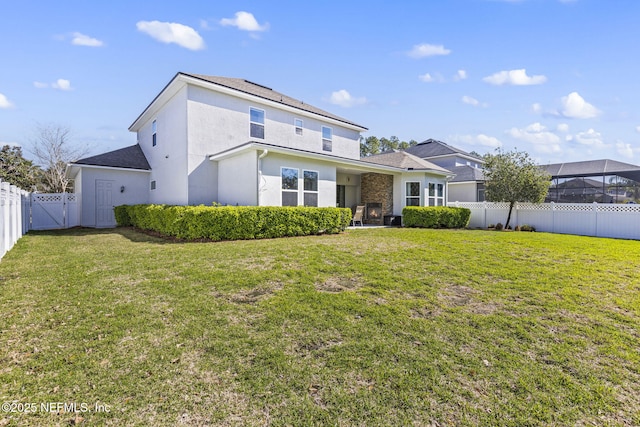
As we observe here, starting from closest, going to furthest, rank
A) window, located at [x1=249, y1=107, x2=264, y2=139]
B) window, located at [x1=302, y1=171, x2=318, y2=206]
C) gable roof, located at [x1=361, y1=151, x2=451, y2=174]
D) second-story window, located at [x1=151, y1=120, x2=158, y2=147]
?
window, located at [x1=302, y1=171, x2=318, y2=206] < window, located at [x1=249, y1=107, x2=264, y2=139] < second-story window, located at [x1=151, y1=120, x2=158, y2=147] < gable roof, located at [x1=361, y1=151, x2=451, y2=174]

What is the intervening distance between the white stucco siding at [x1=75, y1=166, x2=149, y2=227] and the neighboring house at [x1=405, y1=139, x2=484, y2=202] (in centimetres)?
2158

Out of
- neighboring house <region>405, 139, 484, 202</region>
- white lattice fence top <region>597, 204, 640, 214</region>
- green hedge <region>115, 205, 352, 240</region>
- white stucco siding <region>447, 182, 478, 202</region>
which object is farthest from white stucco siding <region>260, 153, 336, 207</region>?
white stucco siding <region>447, 182, 478, 202</region>

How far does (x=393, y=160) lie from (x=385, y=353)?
16.1m

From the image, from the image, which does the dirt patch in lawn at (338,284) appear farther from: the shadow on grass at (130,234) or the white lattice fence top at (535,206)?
the white lattice fence top at (535,206)

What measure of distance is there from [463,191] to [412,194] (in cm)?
1062

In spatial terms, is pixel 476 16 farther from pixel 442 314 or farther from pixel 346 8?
pixel 442 314

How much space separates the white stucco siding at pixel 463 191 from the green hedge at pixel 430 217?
9.75 meters

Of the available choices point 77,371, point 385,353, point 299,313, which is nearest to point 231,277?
point 299,313

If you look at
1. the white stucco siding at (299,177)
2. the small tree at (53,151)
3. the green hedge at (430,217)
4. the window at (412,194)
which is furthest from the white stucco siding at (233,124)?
the small tree at (53,151)

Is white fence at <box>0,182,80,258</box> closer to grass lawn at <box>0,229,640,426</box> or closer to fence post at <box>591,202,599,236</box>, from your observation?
grass lawn at <box>0,229,640,426</box>

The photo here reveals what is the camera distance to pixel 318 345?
3000 millimetres

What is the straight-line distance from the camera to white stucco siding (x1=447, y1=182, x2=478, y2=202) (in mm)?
23891

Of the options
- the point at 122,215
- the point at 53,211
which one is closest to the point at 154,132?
the point at 122,215

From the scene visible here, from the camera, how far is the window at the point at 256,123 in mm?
13914
